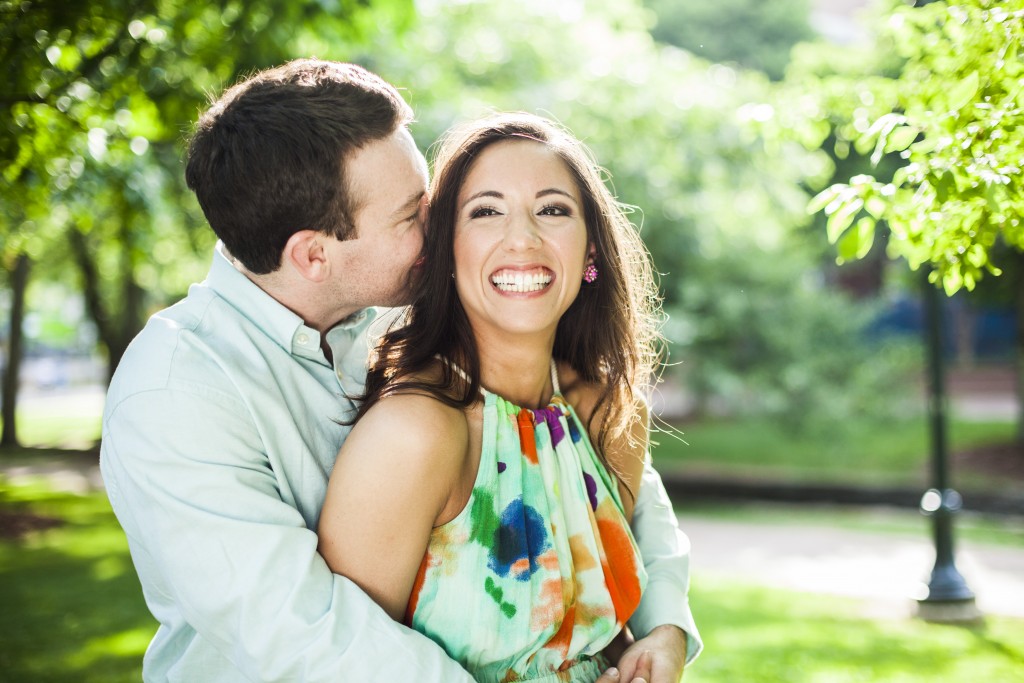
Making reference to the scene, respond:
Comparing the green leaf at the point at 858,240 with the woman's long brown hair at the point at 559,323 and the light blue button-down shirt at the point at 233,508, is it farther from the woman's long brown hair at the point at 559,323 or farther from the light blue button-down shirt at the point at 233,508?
the light blue button-down shirt at the point at 233,508

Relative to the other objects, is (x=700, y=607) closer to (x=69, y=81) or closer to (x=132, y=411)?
(x=69, y=81)

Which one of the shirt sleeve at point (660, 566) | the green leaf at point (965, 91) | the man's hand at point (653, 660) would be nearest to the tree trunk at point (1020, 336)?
the shirt sleeve at point (660, 566)

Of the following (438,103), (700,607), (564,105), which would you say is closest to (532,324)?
Answer: (700,607)

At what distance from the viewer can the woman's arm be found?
228 centimetres

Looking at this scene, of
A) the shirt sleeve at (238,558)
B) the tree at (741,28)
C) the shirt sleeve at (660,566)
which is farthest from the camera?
the tree at (741,28)

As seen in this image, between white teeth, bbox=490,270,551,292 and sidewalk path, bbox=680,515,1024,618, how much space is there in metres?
6.24

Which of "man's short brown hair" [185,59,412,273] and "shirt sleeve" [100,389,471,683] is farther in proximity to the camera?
"man's short brown hair" [185,59,412,273]

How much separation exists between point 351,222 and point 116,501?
918 millimetres

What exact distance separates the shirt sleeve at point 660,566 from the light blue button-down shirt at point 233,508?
2.90ft

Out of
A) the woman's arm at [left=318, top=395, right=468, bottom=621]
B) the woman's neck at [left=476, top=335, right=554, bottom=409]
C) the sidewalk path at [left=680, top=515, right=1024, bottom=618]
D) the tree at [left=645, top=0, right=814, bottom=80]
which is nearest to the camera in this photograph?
the woman's arm at [left=318, top=395, right=468, bottom=621]

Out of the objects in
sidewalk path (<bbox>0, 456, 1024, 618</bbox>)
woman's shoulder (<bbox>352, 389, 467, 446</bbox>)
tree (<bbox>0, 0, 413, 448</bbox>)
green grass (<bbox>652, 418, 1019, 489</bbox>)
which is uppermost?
tree (<bbox>0, 0, 413, 448</bbox>)

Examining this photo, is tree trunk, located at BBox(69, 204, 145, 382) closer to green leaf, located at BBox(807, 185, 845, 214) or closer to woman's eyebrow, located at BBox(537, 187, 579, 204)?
woman's eyebrow, located at BBox(537, 187, 579, 204)

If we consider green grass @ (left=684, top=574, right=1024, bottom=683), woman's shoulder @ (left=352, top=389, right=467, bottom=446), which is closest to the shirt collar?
woman's shoulder @ (left=352, top=389, right=467, bottom=446)

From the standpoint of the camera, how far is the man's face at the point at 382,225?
268cm
